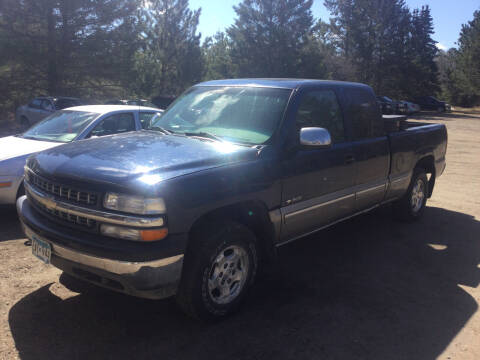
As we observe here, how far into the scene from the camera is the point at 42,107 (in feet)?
54.5

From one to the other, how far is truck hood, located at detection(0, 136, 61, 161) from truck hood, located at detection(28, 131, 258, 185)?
2.21m

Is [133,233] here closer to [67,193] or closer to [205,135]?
[67,193]

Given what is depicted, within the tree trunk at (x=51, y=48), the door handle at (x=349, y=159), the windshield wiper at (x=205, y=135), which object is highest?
the tree trunk at (x=51, y=48)

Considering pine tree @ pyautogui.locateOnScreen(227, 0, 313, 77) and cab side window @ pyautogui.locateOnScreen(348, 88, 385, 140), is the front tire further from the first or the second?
pine tree @ pyautogui.locateOnScreen(227, 0, 313, 77)

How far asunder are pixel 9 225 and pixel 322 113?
4223mm

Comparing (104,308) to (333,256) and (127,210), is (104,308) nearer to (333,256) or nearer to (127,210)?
(127,210)

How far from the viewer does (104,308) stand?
374cm

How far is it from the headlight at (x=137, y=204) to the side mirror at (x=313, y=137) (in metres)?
1.48

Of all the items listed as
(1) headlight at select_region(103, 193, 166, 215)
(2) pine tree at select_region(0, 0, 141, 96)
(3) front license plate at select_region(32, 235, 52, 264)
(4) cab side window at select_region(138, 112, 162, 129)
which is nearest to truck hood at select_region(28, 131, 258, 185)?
(1) headlight at select_region(103, 193, 166, 215)

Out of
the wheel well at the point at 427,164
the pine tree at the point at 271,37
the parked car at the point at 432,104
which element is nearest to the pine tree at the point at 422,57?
the parked car at the point at 432,104

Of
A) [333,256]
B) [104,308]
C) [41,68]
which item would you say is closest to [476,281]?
[333,256]

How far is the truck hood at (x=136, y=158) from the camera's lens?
3.15m

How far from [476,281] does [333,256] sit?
1506 mm

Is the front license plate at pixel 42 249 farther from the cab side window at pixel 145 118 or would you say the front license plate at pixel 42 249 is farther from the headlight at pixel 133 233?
the cab side window at pixel 145 118
